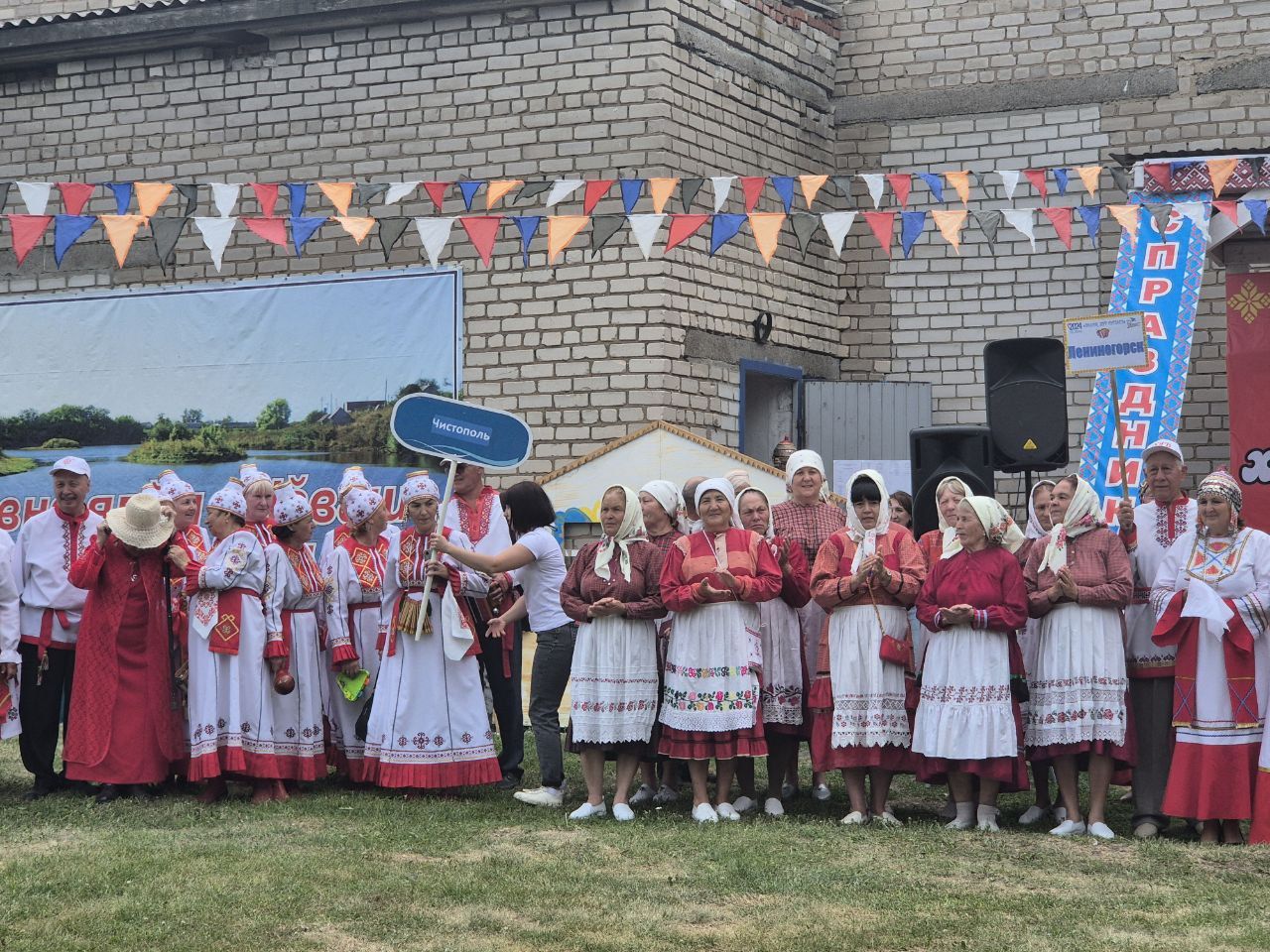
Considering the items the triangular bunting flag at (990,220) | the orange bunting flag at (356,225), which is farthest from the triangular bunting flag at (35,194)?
the triangular bunting flag at (990,220)

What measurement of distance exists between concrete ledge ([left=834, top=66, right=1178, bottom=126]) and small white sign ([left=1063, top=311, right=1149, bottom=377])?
7327 millimetres

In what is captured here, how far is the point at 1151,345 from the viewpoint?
1284 centimetres

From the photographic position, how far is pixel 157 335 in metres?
14.4

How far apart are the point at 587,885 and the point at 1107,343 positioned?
159 inches

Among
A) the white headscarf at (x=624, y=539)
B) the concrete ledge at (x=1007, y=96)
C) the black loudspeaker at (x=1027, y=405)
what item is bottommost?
the white headscarf at (x=624, y=539)

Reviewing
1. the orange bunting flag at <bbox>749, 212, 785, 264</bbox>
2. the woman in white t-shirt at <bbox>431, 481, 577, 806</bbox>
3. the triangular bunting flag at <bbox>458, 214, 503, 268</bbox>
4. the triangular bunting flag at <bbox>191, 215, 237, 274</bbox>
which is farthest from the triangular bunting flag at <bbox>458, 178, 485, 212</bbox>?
the woman in white t-shirt at <bbox>431, 481, 577, 806</bbox>

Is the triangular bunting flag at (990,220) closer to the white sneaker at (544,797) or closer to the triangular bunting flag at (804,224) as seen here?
the triangular bunting flag at (804,224)

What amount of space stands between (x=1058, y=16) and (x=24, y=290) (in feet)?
32.4

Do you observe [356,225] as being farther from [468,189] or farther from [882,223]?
[882,223]

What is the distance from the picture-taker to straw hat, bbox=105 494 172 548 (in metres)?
7.86

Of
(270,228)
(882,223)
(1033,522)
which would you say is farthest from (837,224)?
(270,228)

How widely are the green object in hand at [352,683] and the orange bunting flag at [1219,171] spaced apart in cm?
726

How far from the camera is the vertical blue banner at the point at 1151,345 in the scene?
1270cm

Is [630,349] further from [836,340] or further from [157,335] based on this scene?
[157,335]
